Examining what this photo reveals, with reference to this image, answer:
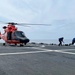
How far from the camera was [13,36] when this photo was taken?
34.1 meters

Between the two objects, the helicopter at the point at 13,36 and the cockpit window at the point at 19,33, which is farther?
the cockpit window at the point at 19,33

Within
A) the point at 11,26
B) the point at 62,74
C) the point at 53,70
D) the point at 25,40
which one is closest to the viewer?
the point at 62,74

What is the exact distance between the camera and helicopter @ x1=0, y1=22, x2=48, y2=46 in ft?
107

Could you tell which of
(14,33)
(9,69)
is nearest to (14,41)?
(14,33)

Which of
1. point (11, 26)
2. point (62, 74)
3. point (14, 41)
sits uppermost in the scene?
point (11, 26)

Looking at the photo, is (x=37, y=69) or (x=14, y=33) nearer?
(x=37, y=69)

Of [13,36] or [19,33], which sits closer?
[19,33]

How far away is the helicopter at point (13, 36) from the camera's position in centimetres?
3275

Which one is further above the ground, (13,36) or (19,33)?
(19,33)

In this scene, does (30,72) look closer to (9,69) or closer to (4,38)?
(9,69)

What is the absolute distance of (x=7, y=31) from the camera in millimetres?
35156

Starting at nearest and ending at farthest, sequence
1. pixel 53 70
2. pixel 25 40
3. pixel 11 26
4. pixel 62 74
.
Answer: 1. pixel 62 74
2. pixel 53 70
3. pixel 25 40
4. pixel 11 26

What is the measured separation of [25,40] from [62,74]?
2389 cm

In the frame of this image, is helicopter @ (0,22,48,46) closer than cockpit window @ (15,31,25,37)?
Yes
